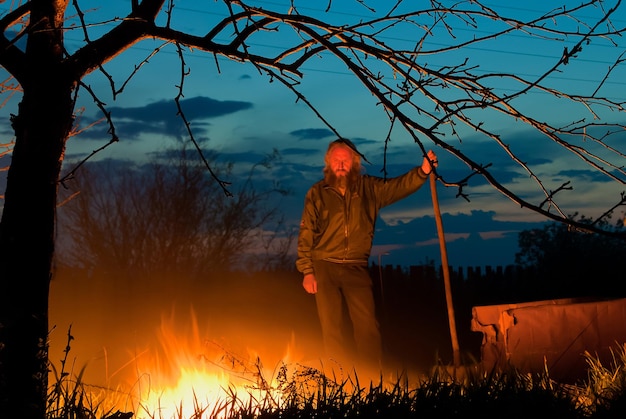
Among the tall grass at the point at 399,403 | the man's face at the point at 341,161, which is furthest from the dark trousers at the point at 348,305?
the tall grass at the point at 399,403

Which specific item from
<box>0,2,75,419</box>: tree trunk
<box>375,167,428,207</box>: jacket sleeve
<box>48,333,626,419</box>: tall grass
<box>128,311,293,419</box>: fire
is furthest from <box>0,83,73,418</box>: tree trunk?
<box>375,167,428,207</box>: jacket sleeve

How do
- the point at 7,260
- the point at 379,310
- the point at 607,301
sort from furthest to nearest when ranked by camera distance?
the point at 379,310 < the point at 607,301 < the point at 7,260

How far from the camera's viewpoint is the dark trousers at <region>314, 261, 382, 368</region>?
254 inches

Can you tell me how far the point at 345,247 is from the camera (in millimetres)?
6469

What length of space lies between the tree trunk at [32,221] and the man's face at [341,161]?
2.89 metres

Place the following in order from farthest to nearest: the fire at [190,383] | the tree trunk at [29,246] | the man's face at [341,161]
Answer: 1. the man's face at [341,161]
2. the fire at [190,383]
3. the tree trunk at [29,246]

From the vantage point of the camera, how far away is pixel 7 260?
3.73m

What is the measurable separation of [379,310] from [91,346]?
4817 millimetres

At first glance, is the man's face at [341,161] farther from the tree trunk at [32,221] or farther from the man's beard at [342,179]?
the tree trunk at [32,221]

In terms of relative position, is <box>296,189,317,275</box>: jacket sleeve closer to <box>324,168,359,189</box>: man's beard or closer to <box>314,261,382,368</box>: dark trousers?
<box>314,261,382,368</box>: dark trousers

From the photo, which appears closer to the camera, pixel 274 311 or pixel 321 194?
pixel 321 194

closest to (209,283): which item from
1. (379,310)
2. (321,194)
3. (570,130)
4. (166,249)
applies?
(166,249)

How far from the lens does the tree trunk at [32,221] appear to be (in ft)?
12.0

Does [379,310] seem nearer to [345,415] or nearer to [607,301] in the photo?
[607,301]
